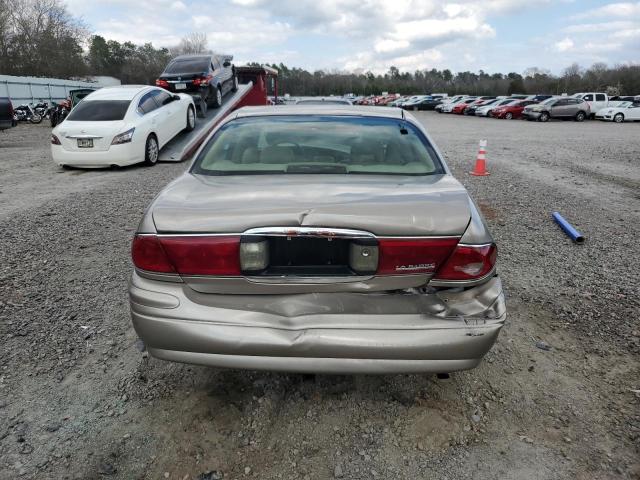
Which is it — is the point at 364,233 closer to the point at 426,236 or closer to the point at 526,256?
the point at 426,236

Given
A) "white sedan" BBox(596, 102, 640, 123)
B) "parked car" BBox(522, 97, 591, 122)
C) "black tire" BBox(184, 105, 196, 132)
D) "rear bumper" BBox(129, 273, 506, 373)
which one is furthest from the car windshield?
"white sedan" BBox(596, 102, 640, 123)

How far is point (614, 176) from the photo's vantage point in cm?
978

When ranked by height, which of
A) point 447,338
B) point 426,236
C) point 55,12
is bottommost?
point 447,338

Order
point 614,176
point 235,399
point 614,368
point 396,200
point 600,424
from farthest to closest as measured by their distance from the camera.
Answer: point 614,176
point 614,368
point 235,399
point 600,424
point 396,200

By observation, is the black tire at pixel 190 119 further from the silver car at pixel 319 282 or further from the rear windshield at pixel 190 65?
the silver car at pixel 319 282

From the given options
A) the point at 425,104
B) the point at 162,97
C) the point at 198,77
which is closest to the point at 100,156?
the point at 162,97

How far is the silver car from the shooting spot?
203cm

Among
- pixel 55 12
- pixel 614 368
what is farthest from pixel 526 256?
Result: pixel 55 12

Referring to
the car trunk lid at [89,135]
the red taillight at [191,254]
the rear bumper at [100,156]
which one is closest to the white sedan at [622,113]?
the rear bumper at [100,156]

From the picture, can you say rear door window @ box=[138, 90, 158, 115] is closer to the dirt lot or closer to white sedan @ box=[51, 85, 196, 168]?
white sedan @ box=[51, 85, 196, 168]

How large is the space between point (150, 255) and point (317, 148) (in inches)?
55.0

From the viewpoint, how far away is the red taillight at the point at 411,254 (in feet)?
6.62

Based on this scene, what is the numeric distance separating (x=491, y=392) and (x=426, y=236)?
124 cm

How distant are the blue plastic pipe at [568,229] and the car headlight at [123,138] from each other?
840cm
